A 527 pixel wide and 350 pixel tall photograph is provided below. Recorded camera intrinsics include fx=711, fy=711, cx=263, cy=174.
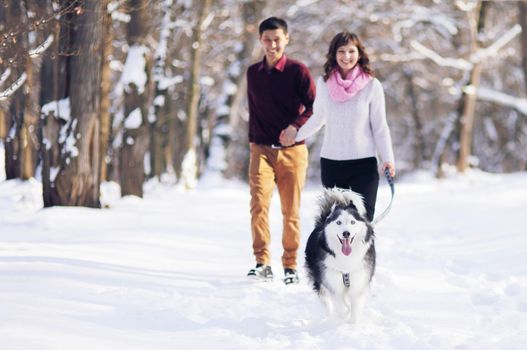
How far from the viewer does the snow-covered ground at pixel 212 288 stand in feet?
15.4

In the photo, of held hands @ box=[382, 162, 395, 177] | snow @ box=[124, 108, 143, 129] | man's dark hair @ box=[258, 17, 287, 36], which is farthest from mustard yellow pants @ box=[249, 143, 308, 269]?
snow @ box=[124, 108, 143, 129]

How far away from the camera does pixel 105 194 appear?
43.5 ft

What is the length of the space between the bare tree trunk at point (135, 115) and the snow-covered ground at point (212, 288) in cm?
328

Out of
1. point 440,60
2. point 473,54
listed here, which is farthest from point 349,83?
point 473,54

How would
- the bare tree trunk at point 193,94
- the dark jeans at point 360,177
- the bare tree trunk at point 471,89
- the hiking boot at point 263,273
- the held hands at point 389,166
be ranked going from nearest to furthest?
the held hands at point 389,166 < the dark jeans at point 360,177 < the hiking boot at point 263,273 < the bare tree trunk at point 193,94 < the bare tree trunk at point 471,89

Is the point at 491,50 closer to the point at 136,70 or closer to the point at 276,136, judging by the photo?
the point at 136,70

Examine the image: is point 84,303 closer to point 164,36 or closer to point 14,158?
point 14,158

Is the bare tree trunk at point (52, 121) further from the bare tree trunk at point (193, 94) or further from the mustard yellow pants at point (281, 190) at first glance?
the bare tree trunk at point (193, 94)

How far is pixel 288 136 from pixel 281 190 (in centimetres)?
60

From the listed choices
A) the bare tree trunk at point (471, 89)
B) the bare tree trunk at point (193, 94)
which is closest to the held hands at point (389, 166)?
the bare tree trunk at point (193, 94)

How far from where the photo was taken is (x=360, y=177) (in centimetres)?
573

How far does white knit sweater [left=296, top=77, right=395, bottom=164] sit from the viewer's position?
18.4 feet

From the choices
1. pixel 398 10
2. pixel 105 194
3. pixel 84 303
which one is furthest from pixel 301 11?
pixel 84 303

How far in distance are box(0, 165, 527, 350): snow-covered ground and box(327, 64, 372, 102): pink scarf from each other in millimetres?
1698
